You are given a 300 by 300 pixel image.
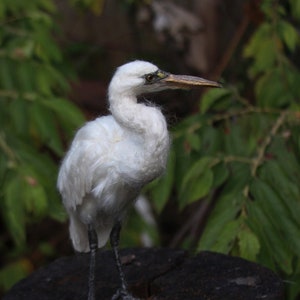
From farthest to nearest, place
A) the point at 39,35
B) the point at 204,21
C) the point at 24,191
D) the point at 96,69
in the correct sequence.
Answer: the point at 96,69
the point at 204,21
the point at 39,35
the point at 24,191

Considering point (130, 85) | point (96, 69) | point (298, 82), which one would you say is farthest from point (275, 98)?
point (96, 69)

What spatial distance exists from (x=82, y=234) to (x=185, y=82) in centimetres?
62

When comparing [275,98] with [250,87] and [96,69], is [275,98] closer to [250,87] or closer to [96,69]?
[250,87]

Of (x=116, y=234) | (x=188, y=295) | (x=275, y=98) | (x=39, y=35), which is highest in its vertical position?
(x=39, y=35)

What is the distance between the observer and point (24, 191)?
2549 millimetres

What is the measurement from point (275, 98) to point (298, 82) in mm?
105

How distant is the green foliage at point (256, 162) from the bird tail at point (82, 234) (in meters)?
0.32

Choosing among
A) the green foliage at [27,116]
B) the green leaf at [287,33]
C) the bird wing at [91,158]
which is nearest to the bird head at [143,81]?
the bird wing at [91,158]

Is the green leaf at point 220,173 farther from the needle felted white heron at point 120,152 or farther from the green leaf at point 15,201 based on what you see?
the green leaf at point 15,201

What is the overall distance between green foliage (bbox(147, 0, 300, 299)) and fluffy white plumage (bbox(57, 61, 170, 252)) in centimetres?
42

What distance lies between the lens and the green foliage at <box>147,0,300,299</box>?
7.63ft

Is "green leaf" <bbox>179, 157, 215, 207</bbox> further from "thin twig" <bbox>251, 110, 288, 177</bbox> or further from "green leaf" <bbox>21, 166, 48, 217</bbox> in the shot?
"green leaf" <bbox>21, 166, 48, 217</bbox>

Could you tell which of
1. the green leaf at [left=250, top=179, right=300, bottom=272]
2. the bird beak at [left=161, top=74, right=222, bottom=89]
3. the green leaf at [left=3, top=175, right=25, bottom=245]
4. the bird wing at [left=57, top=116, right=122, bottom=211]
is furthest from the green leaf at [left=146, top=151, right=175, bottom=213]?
the bird beak at [left=161, top=74, right=222, bottom=89]

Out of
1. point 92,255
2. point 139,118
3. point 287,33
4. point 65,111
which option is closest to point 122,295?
point 92,255
